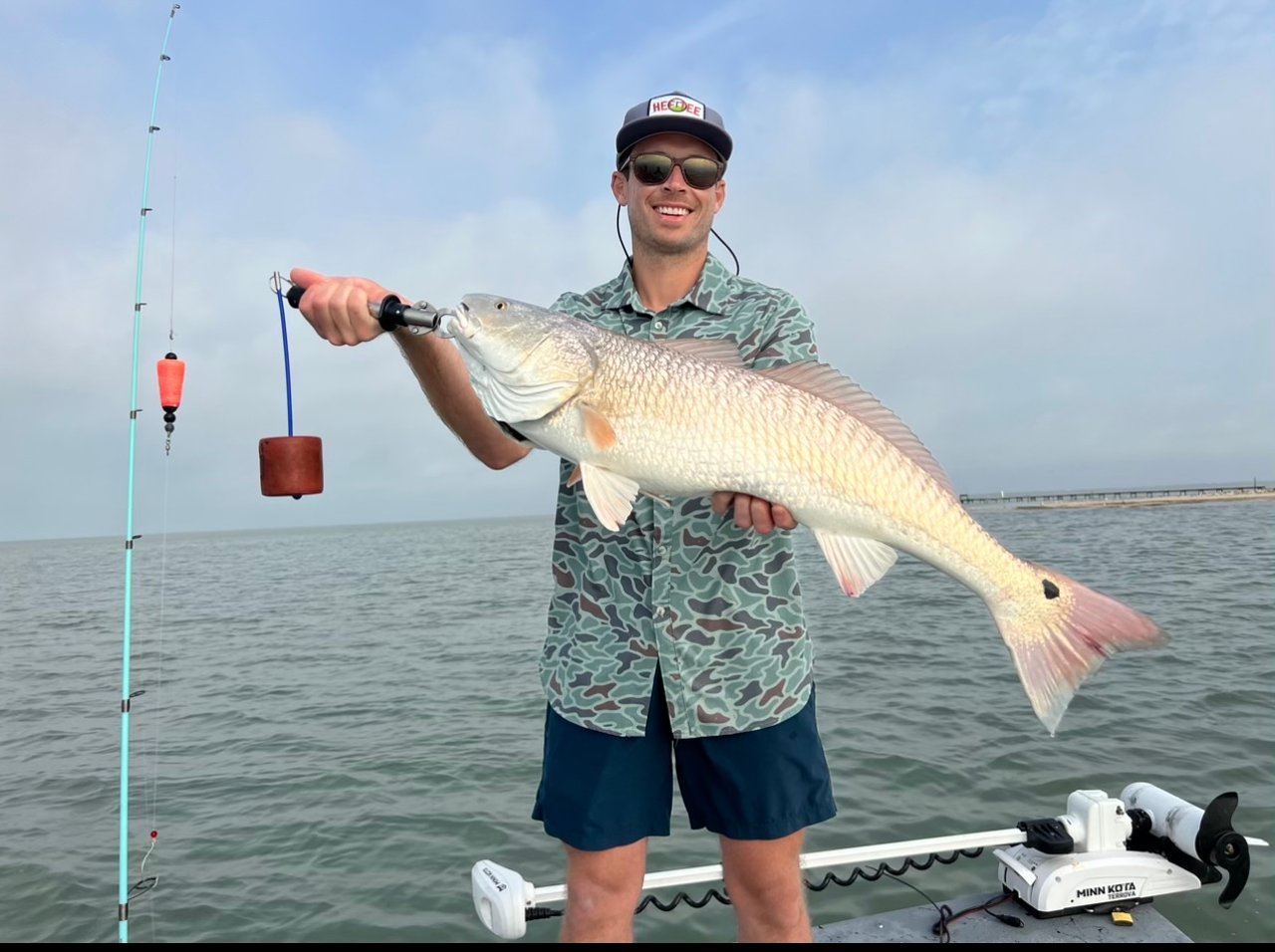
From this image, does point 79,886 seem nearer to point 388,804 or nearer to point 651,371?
point 388,804

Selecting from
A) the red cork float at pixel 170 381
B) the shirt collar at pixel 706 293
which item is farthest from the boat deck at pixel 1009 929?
the red cork float at pixel 170 381

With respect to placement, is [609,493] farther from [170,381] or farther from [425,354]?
[170,381]

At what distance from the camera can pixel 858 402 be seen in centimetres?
282

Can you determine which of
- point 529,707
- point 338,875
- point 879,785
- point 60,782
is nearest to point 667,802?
point 338,875

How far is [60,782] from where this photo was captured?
841 cm

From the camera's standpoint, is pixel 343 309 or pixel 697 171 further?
pixel 697 171

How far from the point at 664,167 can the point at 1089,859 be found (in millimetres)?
3756

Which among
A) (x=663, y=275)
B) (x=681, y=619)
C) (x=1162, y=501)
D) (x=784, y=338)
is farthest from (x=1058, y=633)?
(x=1162, y=501)

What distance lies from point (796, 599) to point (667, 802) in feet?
2.74

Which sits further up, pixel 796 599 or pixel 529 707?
pixel 796 599

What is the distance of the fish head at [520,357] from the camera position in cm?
270

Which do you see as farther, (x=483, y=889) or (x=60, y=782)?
(x=60, y=782)

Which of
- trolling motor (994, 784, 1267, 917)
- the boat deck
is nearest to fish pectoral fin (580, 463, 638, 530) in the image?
the boat deck

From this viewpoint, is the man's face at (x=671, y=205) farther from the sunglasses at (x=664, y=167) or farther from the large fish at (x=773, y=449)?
the large fish at (x=773, y=449)
